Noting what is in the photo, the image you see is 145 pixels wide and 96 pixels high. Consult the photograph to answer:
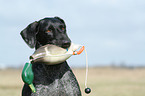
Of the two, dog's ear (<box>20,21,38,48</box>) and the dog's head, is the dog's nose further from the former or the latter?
dog's ear (<box>20,21,38,48</box>)

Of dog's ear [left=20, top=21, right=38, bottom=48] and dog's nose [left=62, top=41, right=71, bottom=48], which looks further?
dog's ear [left=20, top=21, right=38, bottom=48]

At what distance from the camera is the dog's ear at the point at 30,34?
425cm

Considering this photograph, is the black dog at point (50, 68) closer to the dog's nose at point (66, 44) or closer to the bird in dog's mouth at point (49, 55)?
the dog's nose at point (66, 44)

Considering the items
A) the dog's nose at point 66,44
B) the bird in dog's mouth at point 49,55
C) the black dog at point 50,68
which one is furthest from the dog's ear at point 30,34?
the dog's nose at point 66,44

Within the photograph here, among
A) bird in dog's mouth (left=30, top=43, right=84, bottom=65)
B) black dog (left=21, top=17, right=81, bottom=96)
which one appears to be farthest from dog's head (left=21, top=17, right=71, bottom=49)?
bird in dog's mouth (left=30, top=43, right=84, bottom=65)

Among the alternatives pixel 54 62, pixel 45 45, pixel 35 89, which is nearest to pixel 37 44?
pixel 45 45

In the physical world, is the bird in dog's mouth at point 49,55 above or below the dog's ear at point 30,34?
below

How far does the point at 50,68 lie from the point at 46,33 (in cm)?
66

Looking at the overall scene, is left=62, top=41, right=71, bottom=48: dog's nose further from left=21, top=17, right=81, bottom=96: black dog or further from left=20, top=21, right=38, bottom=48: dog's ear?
left=20, top=21, right=38, bottom=48: dog's ear

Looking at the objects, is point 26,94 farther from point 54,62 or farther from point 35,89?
point 54,62

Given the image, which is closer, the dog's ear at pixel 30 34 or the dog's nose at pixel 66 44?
the dog's nose at pixel 66 44

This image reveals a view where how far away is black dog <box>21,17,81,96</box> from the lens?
13.7 ft

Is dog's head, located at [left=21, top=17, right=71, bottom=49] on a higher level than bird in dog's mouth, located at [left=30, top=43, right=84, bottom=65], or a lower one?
higher

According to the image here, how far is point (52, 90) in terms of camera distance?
4.19m
